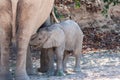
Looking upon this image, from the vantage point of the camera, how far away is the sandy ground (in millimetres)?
7017

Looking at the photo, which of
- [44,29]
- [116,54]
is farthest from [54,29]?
[116,54]

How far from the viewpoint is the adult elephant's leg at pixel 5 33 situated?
6.34 meters

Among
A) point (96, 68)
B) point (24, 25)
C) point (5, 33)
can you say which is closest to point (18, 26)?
point (24, 25)

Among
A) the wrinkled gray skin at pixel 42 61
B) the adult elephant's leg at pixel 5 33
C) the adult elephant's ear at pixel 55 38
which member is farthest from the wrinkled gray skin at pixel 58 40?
the adult elephant's leg at pixel 5 33

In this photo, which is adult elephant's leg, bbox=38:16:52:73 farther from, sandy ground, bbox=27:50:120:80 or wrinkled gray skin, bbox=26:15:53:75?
→ sandy ground, bbox=27:50:120:80

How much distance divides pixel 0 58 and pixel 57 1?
727 centimetres

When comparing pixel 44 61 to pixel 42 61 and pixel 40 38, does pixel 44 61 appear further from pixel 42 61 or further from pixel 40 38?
pixel 40 38

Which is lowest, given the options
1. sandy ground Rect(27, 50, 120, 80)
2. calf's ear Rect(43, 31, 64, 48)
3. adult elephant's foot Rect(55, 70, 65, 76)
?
sandy ground Rect(27, 50, 120, 80)

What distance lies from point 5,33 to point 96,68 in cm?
222

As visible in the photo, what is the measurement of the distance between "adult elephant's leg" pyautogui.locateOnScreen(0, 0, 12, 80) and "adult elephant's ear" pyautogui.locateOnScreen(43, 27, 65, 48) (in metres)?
0.71

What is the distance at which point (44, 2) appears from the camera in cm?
680

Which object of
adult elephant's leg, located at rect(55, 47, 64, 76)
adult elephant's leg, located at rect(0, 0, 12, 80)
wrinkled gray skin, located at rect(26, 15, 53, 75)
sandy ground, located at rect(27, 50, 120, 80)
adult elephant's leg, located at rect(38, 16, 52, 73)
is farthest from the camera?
adult elephant's leg, located at rect(38, 16, 52, 73)

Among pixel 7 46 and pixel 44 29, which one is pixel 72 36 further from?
pixel 7 46

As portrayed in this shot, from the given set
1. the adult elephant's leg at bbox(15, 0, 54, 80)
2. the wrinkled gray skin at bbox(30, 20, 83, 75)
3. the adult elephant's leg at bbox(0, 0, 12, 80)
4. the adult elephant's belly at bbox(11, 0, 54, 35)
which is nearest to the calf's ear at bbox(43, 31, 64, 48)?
the wrinkled gray skin at bbox(30, 20, 83, 75)
